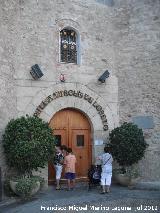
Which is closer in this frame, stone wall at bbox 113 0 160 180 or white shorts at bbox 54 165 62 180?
white shorts at bbox 54 165 62 180

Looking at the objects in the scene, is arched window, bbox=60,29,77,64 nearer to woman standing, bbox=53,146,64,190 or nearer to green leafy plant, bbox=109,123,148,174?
green leafy plant, bbox=109,123,148,174

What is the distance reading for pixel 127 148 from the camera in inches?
531

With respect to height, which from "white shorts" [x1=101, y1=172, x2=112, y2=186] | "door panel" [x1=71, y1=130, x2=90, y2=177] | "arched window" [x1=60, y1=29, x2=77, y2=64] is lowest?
"white shorts" [x1=101, y1=172, x2=112, y2=186]

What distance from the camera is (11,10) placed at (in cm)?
1270

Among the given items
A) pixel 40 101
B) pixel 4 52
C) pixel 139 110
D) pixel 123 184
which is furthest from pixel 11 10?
pixel 123 184

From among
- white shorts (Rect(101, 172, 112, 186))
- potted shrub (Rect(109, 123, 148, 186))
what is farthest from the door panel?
white shorts (Rect(101, 172, 112, 186))

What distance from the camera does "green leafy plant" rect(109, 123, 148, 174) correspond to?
1352cm

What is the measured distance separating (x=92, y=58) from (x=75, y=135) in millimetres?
2812

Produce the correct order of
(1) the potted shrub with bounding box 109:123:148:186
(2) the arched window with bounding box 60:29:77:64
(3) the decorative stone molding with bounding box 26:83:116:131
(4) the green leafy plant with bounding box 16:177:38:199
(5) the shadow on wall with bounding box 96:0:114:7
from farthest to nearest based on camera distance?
1. (5) the shadow on wall with bounding box 96:0:114:7
2. (2) the arched window with bounding box 60:29:77:64
3. (1) the potted shrub with bounding box 109:123:148:186
4. (3) the decorative stone molding with bounding box 26:83:116:131
5. (4) the green leafy plant with bounding box 16:177:38:199

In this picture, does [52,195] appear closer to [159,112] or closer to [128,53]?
[159,112]

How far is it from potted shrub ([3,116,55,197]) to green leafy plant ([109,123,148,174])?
2528 millimetres

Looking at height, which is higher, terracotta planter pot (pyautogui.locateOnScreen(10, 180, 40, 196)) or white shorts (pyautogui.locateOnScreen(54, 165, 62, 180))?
white shorts (pyautogui.locateOnScreen(54, 165, 62, 180))

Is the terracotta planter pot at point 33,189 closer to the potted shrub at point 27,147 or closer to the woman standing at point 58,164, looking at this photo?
the potted shrub at point 27,147

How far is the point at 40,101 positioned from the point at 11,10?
3044 mm
